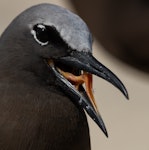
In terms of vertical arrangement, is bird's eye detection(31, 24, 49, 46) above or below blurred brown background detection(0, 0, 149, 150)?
above

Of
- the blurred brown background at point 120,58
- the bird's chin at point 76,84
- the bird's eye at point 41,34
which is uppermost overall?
the bird's eye at point 41,34

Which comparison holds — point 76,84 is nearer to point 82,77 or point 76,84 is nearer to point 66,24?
point 82,77

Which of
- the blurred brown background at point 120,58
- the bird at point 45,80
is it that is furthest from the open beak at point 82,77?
the blurred brown background at point 120,58

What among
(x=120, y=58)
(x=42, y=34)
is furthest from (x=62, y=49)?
(x=120, y=58)

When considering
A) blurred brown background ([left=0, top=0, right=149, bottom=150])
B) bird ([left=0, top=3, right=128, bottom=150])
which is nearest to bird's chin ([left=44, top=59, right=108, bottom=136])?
bird ([left=0, top=3, right=128, bottom=150])

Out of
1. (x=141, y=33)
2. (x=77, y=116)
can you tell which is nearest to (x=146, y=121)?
(x=141, y=33)

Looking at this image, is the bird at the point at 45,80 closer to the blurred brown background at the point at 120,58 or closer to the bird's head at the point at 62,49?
the bird's head at the point at 62,49

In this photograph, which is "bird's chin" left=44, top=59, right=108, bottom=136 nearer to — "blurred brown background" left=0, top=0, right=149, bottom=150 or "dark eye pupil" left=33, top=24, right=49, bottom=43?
"dark eye pupil" left=33, top=24, right=49, bottom=43

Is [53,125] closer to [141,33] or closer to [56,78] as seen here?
[56,78]

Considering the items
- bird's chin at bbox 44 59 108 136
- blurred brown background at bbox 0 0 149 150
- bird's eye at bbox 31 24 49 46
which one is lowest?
blurred brown background at bbox 0 0 149 150
